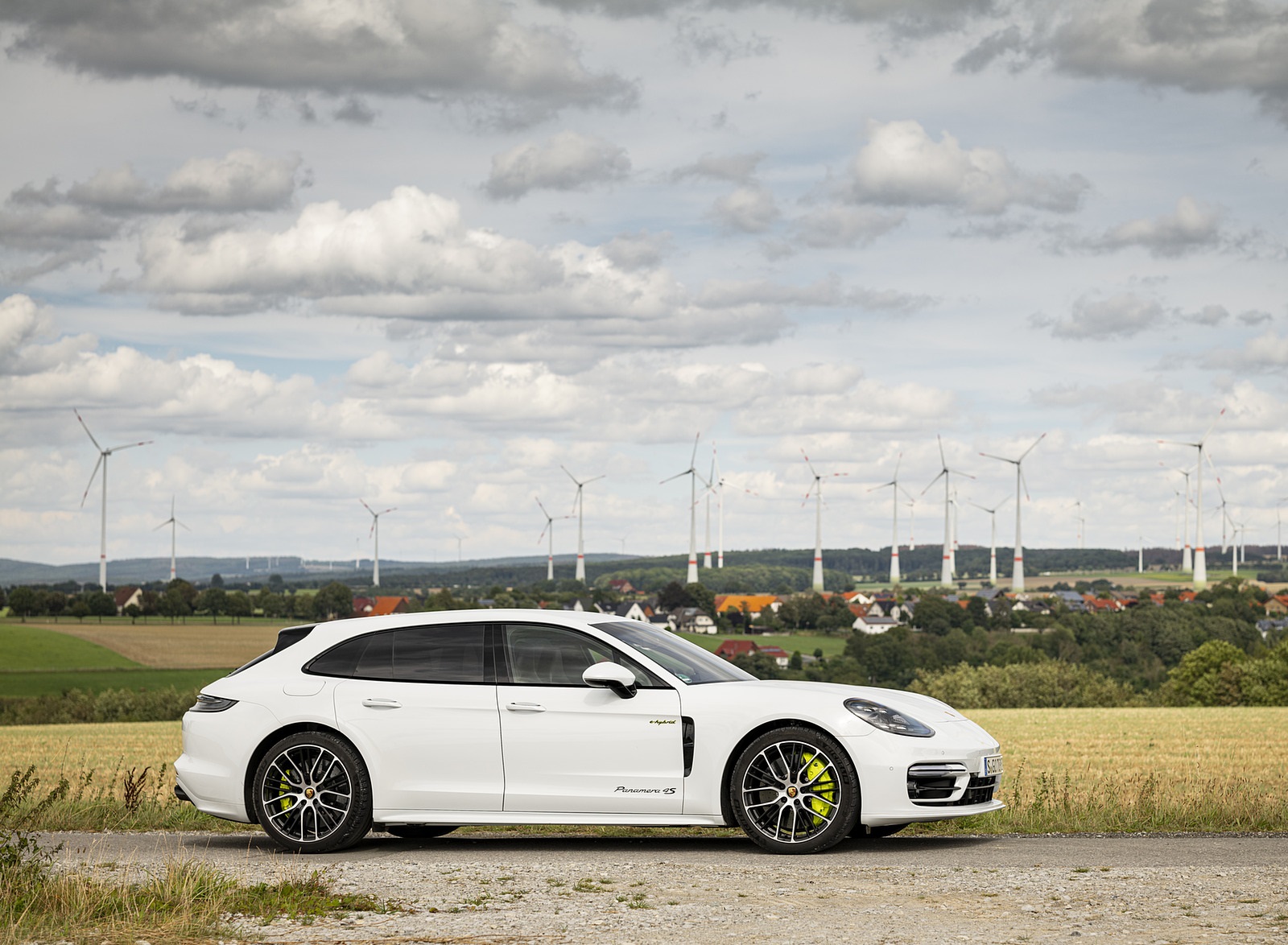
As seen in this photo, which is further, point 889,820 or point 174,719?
point 174,719

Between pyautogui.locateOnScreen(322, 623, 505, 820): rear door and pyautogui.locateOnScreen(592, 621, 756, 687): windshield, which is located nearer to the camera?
pyautogui.locateOnScreen(322, 623, 505, 820): rear door

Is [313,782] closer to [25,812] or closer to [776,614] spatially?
[25,812]

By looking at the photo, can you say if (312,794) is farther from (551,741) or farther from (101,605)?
(101,605)

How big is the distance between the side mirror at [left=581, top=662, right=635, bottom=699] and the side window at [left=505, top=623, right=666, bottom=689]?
0.14 metres

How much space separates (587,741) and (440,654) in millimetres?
1238

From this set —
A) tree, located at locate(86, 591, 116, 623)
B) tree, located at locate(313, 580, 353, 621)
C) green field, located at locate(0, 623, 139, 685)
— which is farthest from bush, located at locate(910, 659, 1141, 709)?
tree, located at locate(86, 591, 116, 623)

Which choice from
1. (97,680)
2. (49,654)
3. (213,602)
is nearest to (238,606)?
(213,602)

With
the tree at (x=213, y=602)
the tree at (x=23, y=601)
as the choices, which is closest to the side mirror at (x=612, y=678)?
the tree at (x=213, y=602)

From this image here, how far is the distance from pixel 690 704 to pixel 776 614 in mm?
106443

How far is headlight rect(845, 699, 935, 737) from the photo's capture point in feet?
30.2

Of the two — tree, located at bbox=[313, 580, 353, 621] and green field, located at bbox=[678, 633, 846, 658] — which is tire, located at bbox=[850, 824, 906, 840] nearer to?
tree, located at bbox=[313, 580, 353, 621]

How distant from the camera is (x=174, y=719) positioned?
5362 centimetres

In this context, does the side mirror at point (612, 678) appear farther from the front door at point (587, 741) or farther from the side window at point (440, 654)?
the side window at point (440, 654)

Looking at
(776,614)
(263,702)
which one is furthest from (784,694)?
(776,614)
